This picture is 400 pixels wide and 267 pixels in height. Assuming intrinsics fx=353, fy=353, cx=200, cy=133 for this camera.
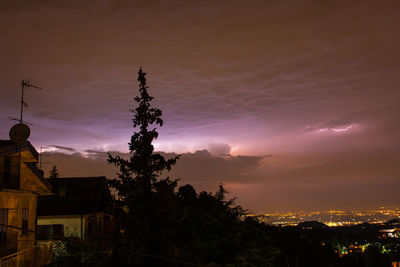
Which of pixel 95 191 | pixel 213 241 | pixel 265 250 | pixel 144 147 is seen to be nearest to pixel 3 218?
pixel 144 147

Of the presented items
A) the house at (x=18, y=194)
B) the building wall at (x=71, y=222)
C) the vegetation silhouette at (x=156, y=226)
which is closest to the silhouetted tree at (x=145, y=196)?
the vegetation silhouette at (x=156, y=226)

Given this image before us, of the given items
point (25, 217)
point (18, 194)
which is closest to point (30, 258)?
point (18, 194)

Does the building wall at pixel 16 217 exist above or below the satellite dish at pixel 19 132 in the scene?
below

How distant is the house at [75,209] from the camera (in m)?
27.0

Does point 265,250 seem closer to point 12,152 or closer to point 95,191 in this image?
point 12,152

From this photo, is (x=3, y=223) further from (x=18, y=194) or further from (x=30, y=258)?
(x=30, y=258)

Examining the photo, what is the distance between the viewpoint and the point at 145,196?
17703mm

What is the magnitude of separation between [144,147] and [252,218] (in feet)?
28.9

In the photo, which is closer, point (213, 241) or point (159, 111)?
point (159, 111)

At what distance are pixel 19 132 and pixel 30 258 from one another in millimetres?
5683

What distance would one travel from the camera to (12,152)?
642 inches

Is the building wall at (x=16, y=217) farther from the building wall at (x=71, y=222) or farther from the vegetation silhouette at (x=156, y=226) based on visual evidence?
the building wall at (x=71, y=222)

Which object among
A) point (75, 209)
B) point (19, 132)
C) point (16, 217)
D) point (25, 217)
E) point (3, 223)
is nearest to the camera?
point (3, 223)

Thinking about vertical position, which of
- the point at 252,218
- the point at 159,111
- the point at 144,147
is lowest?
the point at 252,218
